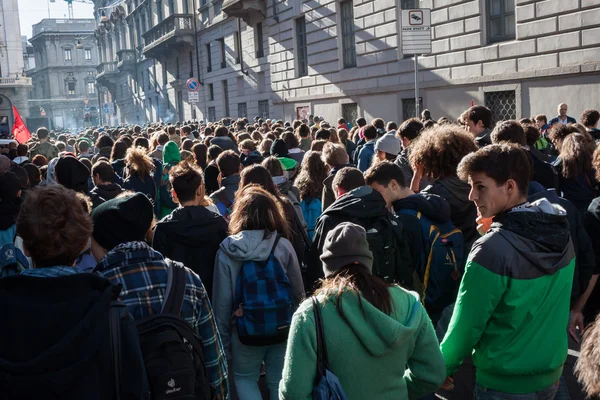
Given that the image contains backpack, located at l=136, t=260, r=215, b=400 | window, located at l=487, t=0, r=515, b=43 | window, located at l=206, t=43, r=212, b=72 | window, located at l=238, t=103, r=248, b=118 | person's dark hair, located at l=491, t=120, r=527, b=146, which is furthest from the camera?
window, located at l=206, t=43, r=212, b=72

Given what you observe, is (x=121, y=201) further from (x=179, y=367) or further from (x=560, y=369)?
(x=560, y=369)

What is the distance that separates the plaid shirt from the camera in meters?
2.82

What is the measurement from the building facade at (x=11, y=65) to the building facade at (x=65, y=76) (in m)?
21.6

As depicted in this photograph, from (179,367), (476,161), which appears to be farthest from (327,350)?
(476,161)

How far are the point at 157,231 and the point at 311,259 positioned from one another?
1026 mm

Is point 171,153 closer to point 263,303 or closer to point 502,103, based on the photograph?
point 263,303

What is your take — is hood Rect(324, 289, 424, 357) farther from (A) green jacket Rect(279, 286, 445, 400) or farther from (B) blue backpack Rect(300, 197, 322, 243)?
(B) blue backpack Rect(300, 197, 322, 243)

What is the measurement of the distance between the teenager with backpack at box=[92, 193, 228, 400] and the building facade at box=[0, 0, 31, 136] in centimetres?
7697

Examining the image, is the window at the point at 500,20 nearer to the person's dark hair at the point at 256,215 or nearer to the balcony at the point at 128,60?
the person's dark hair at the point at 256,215

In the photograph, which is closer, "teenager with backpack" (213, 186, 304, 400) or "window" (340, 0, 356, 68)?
Result: "teenager with backpack" (213, 186, 304, 400)

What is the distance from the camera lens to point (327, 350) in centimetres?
259

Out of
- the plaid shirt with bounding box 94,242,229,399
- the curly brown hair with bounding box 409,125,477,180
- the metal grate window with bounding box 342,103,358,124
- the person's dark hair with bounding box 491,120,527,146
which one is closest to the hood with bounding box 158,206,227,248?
the plaid shirt with bounding box 94,242,229,399

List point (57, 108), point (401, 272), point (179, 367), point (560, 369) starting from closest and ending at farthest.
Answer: point (179, 367), point (560, 369), point (401, 272), point (57, 108)

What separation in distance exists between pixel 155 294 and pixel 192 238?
151 centimetres
